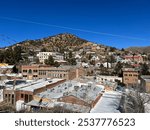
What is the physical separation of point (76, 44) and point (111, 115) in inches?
1892

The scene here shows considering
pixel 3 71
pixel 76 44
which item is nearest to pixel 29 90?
pixel 3 71

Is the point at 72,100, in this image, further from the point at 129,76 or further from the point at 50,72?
the point at 129,76

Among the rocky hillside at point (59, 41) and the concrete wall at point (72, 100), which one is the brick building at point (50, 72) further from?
the rocky hillside at point (59, 41)

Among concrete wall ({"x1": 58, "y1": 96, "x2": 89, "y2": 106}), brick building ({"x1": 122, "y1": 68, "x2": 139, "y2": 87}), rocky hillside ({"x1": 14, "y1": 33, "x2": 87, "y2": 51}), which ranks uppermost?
rocky hillside ({"x1": 14, "y1": 33, "x2": 87, "y2": 51})

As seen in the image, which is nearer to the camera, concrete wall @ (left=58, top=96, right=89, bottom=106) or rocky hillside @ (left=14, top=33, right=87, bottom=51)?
concrete wall @ (left=58, top=96, right=89, bottom=106)

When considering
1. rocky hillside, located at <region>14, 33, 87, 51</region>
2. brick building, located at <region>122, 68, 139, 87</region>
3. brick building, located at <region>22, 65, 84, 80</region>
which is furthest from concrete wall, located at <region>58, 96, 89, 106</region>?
rocky hillside, located at <region>14, 33, 87, 51</region>

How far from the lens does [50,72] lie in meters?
15.5

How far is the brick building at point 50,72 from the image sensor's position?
1489 cm

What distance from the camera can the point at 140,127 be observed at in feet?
3.65

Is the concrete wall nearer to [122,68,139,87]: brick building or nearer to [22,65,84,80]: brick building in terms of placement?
[22,65,84,80]: brick building

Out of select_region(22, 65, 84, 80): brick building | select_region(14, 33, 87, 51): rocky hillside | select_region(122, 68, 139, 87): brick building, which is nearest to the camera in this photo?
select_region(22, 65, 84, 80): brick building

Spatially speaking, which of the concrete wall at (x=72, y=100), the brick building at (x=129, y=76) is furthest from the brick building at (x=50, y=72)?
the concrete wall at (x=72, y=100)

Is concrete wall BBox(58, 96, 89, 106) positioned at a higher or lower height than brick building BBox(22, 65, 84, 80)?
lower

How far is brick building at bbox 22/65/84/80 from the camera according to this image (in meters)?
14.9
